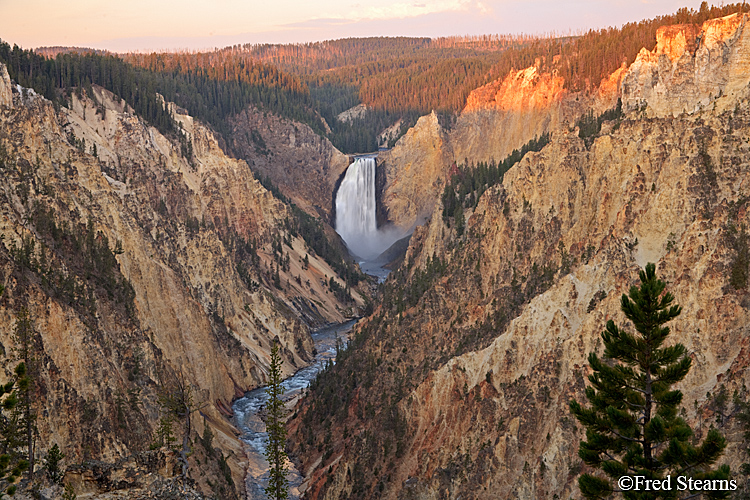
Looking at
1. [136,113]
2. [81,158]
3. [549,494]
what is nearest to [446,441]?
[549,494]

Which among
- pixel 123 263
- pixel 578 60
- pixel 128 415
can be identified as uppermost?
pixel 578 60

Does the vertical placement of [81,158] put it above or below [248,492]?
above

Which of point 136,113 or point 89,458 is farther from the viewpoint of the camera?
point 136,113

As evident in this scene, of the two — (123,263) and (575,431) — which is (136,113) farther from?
(575,431)

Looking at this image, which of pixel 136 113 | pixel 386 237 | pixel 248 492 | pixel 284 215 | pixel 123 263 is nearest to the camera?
pixel 248 492

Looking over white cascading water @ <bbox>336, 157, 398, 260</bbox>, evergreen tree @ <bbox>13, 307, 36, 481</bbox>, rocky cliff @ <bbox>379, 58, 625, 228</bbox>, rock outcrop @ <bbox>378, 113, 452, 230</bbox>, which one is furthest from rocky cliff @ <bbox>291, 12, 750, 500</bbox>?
rock outcrop @ <bbox>378, 113, 452, 230</bbox>

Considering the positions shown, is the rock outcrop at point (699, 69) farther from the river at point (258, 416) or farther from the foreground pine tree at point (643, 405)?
the river at point (258, 416)
